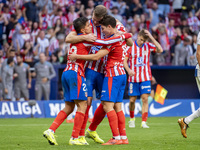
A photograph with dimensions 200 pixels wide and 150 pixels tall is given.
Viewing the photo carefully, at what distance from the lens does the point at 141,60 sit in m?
12.9

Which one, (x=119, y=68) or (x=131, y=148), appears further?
(x=119, y=68)

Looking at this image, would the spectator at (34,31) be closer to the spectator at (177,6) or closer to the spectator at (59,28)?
the spectator at (59,28)

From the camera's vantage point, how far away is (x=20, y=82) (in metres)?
17.8

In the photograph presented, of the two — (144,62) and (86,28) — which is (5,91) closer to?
(144,62)

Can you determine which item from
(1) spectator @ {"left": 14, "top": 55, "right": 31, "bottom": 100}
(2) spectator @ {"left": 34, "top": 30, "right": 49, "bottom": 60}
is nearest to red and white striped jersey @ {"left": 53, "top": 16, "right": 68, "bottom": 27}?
(2) spectator @ {"left": 34, "top": 30, "right": 49, "bottom": 60}

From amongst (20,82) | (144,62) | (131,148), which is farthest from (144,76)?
(20,82)

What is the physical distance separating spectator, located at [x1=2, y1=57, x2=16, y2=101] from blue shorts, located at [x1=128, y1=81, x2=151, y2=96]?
6.51 m

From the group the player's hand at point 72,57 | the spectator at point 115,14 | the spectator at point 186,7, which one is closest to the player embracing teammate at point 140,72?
the player's hand at point 72,57

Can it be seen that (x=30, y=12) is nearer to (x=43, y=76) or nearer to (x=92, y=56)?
(x=43, y=76)

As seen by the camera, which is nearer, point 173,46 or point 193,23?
point 173,46

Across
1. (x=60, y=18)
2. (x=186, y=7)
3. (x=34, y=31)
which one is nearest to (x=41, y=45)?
(x=34, y=31)

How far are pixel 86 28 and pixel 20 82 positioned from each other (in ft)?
33.8

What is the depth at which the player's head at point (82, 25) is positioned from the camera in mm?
7965

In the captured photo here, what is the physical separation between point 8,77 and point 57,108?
2470 millimetres
